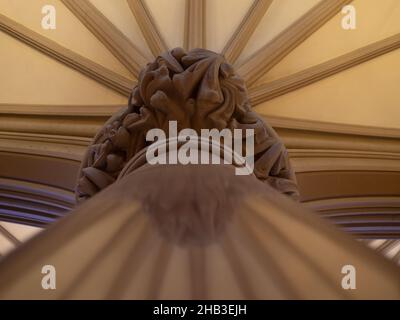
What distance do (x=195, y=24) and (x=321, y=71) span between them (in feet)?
4.14

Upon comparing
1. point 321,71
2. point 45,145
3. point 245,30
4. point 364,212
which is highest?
point 245,30

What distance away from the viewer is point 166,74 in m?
2.14

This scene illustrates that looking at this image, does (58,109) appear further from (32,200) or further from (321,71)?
(321,71)

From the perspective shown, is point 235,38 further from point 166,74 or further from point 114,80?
point 166,74

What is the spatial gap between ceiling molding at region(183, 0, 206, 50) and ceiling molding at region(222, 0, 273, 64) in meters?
0.26

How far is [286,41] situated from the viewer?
590cm

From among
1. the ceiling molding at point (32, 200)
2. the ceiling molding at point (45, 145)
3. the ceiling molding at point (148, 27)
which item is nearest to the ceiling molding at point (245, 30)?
the ceiling molding at point (148, 27)

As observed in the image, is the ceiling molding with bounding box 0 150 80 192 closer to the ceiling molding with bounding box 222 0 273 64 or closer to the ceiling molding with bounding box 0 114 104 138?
the ceiling molding with bounding box 0 114 104 138

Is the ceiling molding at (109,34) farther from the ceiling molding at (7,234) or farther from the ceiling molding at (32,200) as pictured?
the ceiling molding at (7,234)

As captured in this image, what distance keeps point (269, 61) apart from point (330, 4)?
2.69 feet

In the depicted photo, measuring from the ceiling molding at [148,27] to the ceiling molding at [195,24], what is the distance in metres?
0.24

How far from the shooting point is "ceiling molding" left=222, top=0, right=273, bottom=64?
5.86 meters

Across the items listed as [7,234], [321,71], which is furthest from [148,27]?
[7,234]

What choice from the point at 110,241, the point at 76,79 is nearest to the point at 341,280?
the point at 110,241
